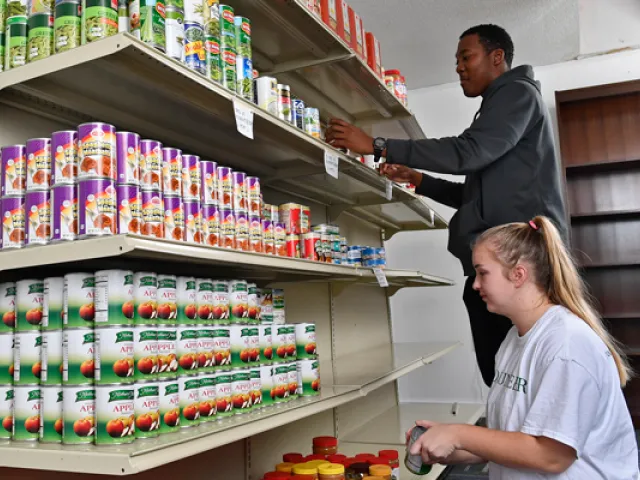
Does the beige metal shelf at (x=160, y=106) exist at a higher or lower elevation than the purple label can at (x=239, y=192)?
higher

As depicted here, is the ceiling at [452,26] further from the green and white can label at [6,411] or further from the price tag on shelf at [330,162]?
the green and white can label at [6,411]

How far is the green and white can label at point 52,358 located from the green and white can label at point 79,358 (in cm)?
3

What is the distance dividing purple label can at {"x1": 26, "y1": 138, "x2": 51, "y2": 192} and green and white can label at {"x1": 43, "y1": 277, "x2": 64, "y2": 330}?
8.8 inches

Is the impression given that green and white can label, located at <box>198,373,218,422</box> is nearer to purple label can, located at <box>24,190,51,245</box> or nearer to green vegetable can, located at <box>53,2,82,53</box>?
purple label can, located at <box>24,190,51,245</box>

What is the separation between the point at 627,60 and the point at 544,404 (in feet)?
15.0

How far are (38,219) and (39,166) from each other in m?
0.13

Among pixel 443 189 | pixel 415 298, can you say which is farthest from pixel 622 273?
pixel 443 189

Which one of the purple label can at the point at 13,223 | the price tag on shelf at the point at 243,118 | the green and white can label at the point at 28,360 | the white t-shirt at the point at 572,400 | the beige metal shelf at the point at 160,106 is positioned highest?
the beige metal shelf at the point at 160,106

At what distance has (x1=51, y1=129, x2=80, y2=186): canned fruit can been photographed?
4.47 ft

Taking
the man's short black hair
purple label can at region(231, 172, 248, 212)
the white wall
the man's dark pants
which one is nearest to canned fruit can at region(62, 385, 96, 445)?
purple label can at region(231, 172, 248, 212)

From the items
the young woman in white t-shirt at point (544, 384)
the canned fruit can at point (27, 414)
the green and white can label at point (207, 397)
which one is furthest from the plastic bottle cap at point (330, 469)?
the canned fruit can at point (27, 414)

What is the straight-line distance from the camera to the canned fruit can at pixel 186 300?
1.52 m

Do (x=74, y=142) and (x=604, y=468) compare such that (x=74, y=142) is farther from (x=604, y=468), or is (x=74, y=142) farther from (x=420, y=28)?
(x=420, y=28)

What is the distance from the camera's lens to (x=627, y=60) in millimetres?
5008
